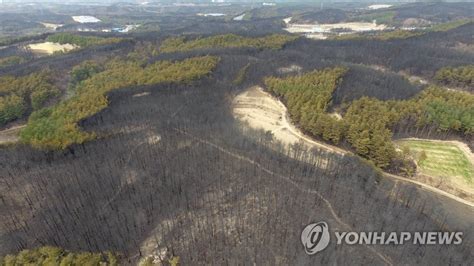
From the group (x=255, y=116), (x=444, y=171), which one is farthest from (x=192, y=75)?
(x=444, y=171)

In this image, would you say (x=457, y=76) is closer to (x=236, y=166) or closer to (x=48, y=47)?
(x=236, y=166)

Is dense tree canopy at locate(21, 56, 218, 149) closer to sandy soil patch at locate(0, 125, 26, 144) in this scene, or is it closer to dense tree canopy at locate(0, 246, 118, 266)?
sandy soil patch at locate(0, 125, 26, 144)

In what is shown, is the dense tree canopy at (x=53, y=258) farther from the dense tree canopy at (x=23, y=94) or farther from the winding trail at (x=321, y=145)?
the dense tree canopy at (x=23, y=94)

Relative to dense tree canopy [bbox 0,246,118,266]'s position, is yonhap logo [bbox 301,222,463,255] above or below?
below

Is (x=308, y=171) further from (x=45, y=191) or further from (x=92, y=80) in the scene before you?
(x=92, y=80)

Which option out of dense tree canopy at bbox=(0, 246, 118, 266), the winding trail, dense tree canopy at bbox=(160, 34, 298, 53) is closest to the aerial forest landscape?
dense tree canopy at bbox=(0, 246, 118, 266)

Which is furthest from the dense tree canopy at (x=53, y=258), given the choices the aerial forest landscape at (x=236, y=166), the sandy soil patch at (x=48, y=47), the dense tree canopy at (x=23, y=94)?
the sandy soil patch at (x=48, y=47)

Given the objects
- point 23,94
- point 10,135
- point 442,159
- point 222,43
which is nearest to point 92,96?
point 10,135
